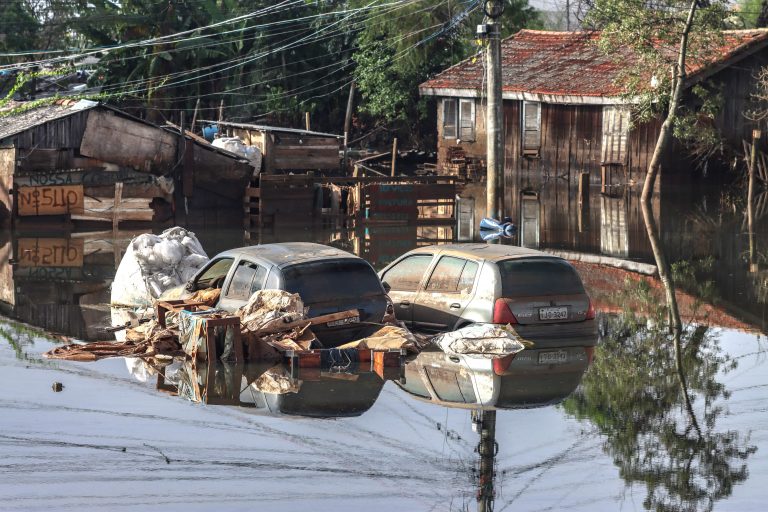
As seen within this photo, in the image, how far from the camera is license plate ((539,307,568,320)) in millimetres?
15711

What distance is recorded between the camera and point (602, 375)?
14180 millimetres

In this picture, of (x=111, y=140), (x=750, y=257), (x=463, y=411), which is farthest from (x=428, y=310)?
(x=111, y=140)

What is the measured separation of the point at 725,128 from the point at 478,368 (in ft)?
102

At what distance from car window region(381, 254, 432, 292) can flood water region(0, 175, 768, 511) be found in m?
1.60

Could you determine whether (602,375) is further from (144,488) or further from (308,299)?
(144,488)

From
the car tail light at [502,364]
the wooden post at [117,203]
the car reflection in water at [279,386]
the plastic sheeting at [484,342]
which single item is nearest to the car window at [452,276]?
the plastic sheeting at [484,342]

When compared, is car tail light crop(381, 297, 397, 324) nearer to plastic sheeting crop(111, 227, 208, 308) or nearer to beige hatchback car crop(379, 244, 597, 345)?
beige hatchback car crop(379, 244, 597, 345)

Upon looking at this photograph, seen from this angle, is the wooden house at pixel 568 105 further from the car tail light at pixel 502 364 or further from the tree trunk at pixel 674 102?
the car tail light at pixel 502 364

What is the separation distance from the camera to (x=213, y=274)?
55.2 feet

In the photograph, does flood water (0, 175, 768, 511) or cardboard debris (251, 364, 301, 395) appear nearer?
flood water (0, 175, 768, 511)

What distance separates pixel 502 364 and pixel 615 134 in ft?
101

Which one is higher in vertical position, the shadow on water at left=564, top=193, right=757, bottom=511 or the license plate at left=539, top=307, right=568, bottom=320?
the license plate at left=539, top=307, right=568, bottom=320

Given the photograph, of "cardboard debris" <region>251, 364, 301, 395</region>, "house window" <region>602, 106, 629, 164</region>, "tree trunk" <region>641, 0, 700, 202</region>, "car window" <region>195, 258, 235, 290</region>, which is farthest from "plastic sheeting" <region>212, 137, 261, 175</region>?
"cardboard debris" <region>251, 364, 301, 395</region>

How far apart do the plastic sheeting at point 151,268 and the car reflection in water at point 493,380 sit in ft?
17.7
